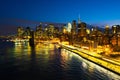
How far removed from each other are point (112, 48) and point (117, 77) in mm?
43984

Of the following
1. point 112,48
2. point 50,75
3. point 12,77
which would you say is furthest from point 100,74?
point 112,48

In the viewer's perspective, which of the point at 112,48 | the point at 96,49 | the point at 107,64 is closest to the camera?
the point at 107,64

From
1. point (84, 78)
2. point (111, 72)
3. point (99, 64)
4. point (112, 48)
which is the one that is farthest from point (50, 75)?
point (112, 48)

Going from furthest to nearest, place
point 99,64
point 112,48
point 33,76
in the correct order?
point 112,48 < point 99,64 < point 33,76

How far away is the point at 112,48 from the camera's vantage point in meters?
85.4

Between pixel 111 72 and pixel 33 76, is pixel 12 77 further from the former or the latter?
pixel 111 72

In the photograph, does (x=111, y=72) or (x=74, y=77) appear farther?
(x=111, y=72)

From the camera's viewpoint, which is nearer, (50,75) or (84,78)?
(84,78)

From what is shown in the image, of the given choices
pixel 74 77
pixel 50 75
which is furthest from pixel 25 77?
pixel 74 77

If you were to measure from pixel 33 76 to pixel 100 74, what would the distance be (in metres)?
12.9

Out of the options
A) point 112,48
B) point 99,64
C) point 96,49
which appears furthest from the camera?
point 96,49

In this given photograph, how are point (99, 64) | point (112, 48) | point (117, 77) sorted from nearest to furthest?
1. point (117, 77)
2. point (99, 64)
3. point (112, 48)

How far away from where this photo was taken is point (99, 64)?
5684 cm

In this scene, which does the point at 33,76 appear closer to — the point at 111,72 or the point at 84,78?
the point at 84,78
